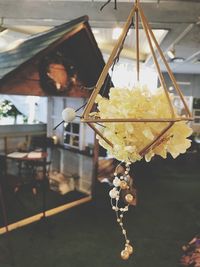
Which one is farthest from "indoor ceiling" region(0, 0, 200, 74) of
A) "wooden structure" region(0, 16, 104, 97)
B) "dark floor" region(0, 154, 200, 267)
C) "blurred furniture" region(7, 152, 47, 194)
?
"dark floor" region(0, 154, 200, 267)

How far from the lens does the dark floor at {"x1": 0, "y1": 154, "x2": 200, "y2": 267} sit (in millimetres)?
2992

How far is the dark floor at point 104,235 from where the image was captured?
2992 millimetres

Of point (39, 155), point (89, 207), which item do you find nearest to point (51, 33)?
point (39, 155)

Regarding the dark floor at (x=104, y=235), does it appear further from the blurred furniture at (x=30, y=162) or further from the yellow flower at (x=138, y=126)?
the yellow flower at (x=138, y=126)

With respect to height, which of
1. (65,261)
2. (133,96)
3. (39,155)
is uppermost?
(133,96)

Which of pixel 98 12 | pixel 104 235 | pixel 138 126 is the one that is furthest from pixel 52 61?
pixel 138 126

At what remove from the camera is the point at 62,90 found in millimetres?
3730

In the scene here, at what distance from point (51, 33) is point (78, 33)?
353mm

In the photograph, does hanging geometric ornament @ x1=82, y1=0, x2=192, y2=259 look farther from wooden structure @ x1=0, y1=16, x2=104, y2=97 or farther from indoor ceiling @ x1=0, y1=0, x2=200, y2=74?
wooden structure @ x1=0, y1=16, x2=104, y2=97

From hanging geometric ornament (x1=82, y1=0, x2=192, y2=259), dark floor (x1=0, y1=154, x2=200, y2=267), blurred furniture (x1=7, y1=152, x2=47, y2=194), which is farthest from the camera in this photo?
blurred furniture (x1=7, y1=152, x2=47, y2=194)

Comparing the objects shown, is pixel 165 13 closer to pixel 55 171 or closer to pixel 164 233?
pixel 164 233

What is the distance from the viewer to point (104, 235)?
3.54 metres

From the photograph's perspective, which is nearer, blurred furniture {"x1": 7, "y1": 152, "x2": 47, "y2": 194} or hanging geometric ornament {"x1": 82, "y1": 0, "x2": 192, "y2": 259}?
hanging geometric ornament {"x1": 82, "y1": 0, "x2": 192, "y2": 259}

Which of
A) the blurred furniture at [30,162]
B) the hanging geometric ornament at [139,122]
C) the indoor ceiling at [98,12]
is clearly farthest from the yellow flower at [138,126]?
the blurred furniture at [30,162]
